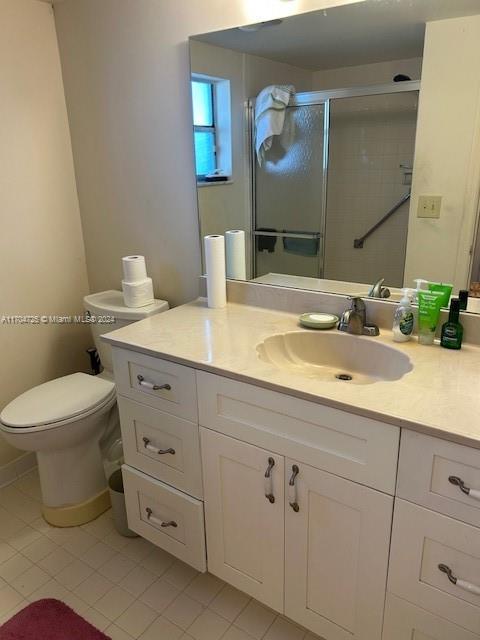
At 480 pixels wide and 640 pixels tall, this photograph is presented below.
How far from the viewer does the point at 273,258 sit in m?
1.78

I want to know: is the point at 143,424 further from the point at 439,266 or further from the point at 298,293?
the point at 439,266

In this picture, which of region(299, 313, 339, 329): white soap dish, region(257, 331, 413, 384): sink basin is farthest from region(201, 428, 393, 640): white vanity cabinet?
region(299, 313, 339, 329): white soap dish

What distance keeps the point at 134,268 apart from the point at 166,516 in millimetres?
960

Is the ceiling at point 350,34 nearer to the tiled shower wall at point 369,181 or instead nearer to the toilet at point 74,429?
the tiled shower wall at point 369,181

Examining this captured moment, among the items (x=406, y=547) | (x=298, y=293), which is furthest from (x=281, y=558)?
(x=298, y=293)

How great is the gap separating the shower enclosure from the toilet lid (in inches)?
33.2

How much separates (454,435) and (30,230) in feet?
6.38

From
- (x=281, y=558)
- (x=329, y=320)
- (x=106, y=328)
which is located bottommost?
(x=281, y=558)

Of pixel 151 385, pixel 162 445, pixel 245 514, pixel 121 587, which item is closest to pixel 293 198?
pixel 151 385

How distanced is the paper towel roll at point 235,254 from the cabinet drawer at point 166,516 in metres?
0.82

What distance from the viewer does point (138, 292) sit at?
194 cm

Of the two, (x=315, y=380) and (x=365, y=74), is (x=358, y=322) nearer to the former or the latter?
(x=315, y=380)

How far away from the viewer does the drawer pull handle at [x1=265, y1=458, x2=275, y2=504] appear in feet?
4.11

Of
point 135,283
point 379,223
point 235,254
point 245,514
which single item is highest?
point 379,223
